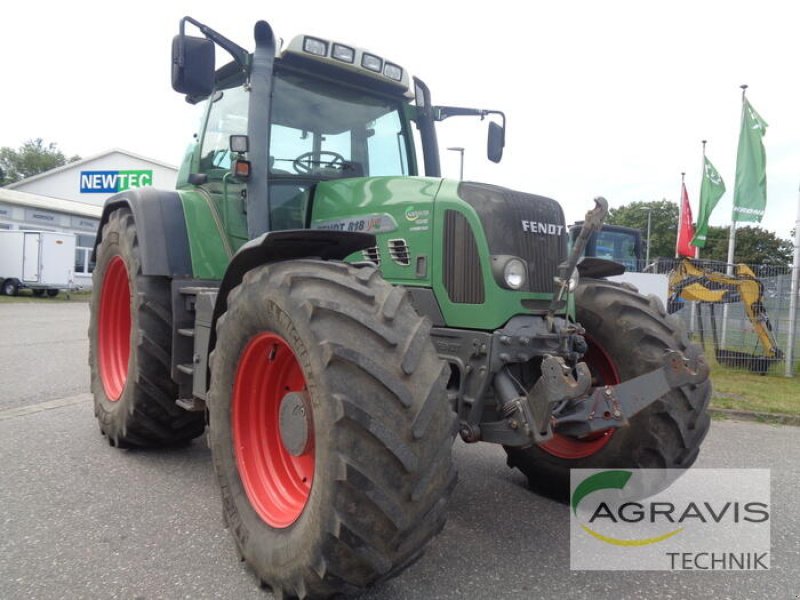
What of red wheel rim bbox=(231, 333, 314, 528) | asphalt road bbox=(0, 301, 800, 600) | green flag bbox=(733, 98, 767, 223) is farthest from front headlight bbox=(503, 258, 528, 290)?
green flag bbox=(733, 98, 767, 223)

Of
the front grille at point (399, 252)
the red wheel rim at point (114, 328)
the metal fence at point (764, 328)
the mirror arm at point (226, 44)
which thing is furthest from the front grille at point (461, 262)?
the metal fence at point (764, 328)

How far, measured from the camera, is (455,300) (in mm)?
2996

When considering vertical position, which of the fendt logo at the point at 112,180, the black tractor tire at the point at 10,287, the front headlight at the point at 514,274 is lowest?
the black tractor tire at the point at 10,287

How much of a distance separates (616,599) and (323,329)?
1.63 m

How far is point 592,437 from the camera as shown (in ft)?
11.6

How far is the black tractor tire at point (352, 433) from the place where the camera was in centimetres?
208

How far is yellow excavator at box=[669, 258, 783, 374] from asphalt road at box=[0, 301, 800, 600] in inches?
230

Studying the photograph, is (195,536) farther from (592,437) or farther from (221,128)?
(221,128)

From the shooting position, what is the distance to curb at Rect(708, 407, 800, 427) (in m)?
6.36

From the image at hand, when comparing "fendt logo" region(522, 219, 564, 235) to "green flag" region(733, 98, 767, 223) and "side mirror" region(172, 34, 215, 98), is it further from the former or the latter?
"green flag" region(733, 98, 767, 223)

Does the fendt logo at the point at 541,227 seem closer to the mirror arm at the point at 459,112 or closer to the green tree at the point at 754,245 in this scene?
the mirror arm at the point at 459,112

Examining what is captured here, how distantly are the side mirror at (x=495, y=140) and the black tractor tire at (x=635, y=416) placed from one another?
1322 mm

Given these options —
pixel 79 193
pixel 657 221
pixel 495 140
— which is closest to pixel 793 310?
pixel 495 140

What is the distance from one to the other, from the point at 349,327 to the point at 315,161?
196 cm
